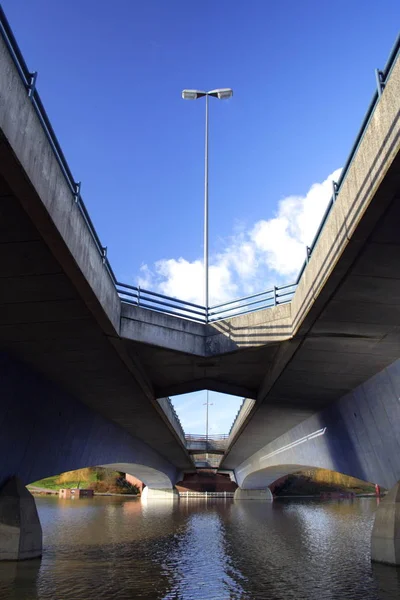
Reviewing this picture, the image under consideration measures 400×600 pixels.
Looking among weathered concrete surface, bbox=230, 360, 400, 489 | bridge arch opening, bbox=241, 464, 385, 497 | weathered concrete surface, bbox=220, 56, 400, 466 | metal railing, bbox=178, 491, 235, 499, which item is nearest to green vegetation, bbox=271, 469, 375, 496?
bridge arch opening, bbox=241, 464, 385, 497

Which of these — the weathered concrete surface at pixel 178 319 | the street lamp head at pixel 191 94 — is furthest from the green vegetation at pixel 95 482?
the street lamp head at pixel 191 94

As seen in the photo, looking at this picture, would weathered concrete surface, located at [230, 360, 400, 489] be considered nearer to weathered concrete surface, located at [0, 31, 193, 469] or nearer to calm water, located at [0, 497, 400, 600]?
calm water, located at [0, 497, 400, 600]

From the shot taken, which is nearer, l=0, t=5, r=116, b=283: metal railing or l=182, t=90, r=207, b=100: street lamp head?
l=0, t=5, r=116, b=283: metal railing

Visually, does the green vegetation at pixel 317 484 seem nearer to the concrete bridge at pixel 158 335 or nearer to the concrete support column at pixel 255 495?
the concrete support column at pixel 255 495

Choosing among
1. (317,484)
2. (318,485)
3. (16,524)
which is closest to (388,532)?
(16,524)

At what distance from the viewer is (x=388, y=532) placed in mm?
15422

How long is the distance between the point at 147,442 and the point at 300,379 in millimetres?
23145

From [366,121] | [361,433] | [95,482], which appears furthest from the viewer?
[95,482]

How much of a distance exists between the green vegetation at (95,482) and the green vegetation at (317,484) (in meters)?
29.3

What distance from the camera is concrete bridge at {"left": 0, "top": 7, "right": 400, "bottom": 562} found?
7.95m

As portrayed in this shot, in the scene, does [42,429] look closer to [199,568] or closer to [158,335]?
[158,335]

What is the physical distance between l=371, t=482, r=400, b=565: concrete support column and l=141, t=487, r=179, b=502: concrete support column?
59700mm

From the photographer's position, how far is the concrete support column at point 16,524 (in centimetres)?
1541

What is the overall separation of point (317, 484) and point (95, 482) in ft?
143
